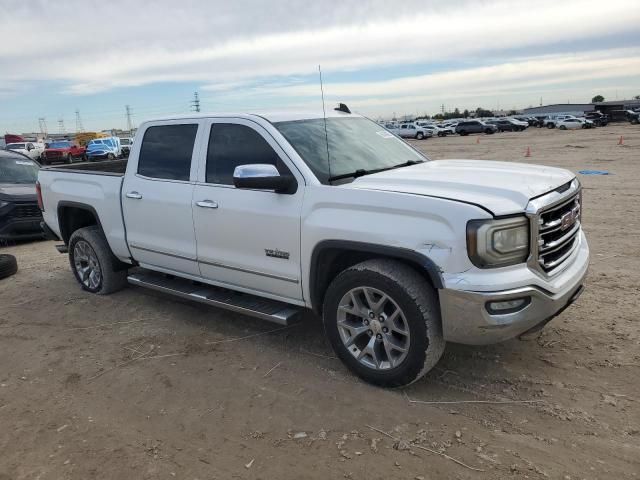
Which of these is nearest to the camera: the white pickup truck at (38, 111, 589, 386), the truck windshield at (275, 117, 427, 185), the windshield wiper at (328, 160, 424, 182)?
the white pickup truck at (38, 111, 589, 386)

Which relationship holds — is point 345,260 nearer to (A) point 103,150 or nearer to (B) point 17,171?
(B) point 17,171

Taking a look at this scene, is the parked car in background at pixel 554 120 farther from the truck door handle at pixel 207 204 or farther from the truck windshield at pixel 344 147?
the truck door handle at pixel 207 204

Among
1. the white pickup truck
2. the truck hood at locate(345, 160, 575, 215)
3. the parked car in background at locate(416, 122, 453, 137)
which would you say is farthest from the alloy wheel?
the parked car in background at locate(416, 122, 453, 137)

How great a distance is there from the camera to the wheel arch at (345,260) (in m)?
3.35

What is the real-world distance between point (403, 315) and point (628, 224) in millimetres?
6209

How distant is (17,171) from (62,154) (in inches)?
1155

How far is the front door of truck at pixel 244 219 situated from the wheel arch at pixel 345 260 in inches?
6.3

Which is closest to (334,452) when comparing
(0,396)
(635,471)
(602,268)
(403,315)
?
(403,315)

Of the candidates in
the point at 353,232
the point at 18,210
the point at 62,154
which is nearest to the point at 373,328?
the point at 353,232

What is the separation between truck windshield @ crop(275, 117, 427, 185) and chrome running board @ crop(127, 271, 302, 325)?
1.09 m

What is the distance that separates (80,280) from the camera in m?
6.49

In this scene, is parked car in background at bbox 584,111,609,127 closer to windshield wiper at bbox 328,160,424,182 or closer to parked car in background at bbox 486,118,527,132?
parked car in background at bbox 486,118,527,132

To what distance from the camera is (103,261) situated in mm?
6078

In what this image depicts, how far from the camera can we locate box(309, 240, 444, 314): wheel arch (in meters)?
3.35
